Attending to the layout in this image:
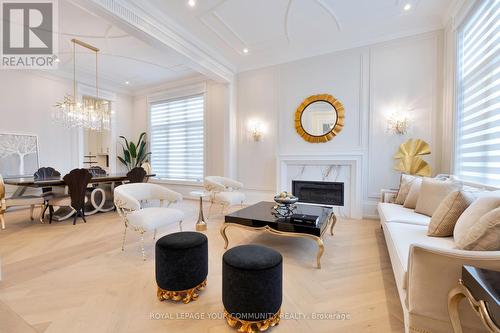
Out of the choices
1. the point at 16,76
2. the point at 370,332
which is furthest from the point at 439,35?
the point at 16,76

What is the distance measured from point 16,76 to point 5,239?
377 cm

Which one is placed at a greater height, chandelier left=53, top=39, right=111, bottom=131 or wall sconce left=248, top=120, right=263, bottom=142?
chandelier left=53, top=39, right=111, bottom=131

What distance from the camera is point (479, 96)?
2723 mm

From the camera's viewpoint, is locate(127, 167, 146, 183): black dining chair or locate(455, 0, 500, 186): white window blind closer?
locate(455, 0, 500, 186): white window blind

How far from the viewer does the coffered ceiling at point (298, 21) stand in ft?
10.9

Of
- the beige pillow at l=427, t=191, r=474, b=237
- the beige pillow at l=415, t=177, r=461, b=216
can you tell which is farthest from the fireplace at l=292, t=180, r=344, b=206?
the beige pillow at l=427, t=191, r=474, b=237

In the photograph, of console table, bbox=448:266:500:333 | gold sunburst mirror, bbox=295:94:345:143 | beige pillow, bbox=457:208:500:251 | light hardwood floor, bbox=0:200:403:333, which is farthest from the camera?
gold sunburst mirror, bbox=295:94:345:143

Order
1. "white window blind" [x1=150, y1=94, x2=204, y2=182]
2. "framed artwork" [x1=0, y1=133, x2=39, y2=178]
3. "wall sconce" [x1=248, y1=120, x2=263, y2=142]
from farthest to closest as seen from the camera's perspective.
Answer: "white window blind" [x1=150, y1=94, x2=204, y2=182], "wall sconce" [x1=248, y1=120, x2=263, y2=142], "framed artwork" [x1=0, y1=133, x2=39, y2=178]

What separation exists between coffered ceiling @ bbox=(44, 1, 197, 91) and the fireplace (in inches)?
134

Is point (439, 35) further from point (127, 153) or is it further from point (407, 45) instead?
point (127, 153)

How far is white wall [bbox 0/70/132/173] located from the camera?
4.76m

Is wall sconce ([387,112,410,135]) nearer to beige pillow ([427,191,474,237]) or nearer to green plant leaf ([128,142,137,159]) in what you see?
beige pillow ([427,191,474,237])

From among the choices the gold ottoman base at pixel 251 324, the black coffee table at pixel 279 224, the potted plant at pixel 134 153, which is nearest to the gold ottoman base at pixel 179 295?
the gold ottoman base at pixel 251 324

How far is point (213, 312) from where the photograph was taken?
165 centimetres
